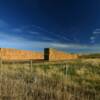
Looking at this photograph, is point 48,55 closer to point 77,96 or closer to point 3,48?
point 3,48

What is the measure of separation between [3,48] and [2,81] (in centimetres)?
2063

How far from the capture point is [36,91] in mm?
7945

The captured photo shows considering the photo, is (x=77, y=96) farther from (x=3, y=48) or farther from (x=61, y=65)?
(x=3, y=48)

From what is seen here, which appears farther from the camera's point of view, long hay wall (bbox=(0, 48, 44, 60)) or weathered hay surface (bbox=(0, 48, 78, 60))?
weathered hay surface (bbox=(0, 48, 78, 60))

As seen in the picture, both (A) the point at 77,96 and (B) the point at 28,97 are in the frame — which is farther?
(A) the point at 77,96

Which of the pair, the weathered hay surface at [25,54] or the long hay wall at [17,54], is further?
the weathered hay surface at [25,54]

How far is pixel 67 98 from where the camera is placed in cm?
744

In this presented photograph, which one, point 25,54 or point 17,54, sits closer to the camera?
point 17,54

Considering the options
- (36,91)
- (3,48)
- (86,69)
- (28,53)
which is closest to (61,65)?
(86,69)

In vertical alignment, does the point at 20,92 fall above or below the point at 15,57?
below

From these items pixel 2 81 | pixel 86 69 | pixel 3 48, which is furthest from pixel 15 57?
pixel 2 81

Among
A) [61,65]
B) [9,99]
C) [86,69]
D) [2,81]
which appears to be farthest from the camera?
[86,69]

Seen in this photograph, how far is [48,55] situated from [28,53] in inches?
121

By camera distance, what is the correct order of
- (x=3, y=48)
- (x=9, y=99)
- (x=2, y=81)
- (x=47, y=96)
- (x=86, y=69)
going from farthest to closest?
(x=3, y=48)
(x=86, y=69)
(x=2, y=81)
(x=47, y=96)
(x=9, y=99)
